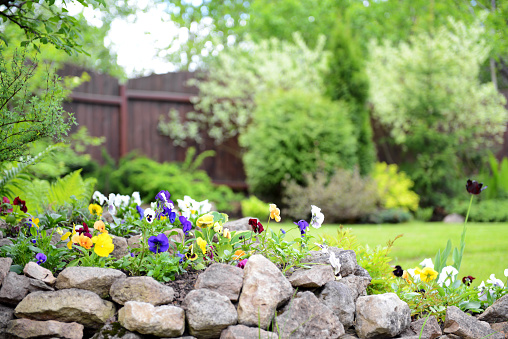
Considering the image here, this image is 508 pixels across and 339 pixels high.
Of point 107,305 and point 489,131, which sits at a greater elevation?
point 489,131

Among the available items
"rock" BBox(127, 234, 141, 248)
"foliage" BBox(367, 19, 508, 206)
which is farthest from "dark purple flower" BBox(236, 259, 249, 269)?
"foliage" BBox(367, 19, 508, 206)

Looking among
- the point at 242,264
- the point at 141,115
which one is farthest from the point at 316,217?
the point at 141,115

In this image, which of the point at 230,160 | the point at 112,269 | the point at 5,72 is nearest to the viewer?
the point at 112,269

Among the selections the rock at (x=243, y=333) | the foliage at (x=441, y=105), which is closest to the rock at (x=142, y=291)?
the rock at (x=243, y=333)

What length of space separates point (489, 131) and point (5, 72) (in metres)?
9.01

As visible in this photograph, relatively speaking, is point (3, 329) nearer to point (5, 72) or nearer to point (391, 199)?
point (5, 72)

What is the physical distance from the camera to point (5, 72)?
2432 mm

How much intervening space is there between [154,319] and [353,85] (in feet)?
23.8

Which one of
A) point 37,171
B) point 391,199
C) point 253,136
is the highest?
point 253,136

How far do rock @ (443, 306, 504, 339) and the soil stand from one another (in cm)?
128

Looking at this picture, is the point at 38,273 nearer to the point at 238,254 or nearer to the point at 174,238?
the point at 174,238

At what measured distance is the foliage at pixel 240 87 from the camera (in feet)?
30.8

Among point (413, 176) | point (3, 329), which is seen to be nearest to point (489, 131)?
point (413, 176)

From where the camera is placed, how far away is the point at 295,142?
24.1ft
